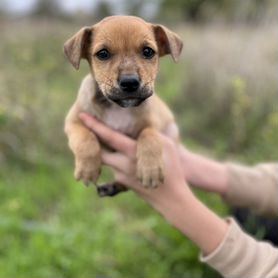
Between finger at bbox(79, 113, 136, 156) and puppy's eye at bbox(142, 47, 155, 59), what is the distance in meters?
0.86

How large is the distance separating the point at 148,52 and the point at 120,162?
97cm

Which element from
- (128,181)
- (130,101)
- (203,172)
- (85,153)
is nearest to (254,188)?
(203,172)

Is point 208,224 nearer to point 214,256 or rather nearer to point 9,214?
point 214,256

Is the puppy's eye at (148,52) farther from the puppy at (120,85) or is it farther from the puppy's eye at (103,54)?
the puppy's eye at (103,54)

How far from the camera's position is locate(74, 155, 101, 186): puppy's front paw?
2.78 m

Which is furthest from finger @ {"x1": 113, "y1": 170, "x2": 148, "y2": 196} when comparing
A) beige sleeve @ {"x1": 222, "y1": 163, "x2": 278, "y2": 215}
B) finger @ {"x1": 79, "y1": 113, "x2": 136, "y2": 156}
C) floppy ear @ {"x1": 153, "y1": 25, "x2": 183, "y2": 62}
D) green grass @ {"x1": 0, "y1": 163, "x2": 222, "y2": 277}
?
green grass @ {"x1": 0, "y1": 163, "x2": 222, "y2": 277}

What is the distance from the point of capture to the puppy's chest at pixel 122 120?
303 cm

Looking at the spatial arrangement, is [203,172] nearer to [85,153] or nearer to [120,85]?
[85,153]

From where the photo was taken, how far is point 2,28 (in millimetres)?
8836

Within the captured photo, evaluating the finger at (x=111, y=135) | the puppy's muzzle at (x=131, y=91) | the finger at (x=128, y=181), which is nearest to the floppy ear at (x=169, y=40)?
the puppy's muzzle at (x=131, y=91)

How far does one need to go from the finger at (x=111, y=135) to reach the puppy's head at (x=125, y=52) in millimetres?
699

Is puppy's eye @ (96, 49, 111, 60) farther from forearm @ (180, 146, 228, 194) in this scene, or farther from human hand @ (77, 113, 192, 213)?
forearm @ (180, 146, 228, 194)

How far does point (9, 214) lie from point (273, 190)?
2.28 metres

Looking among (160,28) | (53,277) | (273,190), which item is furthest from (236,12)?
(160,28)
